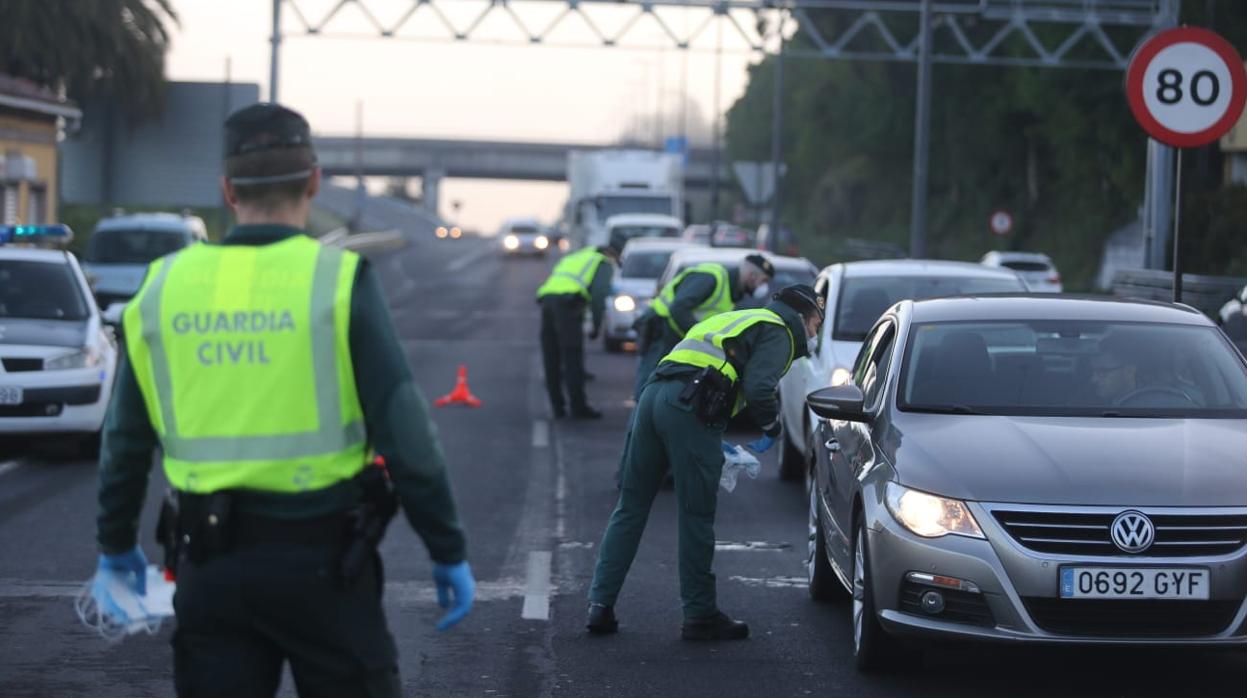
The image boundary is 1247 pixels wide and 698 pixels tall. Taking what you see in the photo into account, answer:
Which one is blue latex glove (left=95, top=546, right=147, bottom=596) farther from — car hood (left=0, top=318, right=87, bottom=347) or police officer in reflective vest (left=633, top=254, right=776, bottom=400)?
car hood (left=0, top=318, right=87, bottom=347)

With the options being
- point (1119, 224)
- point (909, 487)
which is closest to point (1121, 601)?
point (909, 487)

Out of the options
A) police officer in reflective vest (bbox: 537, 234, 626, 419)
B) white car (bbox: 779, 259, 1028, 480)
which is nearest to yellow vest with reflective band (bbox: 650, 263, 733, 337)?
white car (bbox: 779, 259, 1028, 480)

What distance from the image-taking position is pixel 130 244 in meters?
27.6

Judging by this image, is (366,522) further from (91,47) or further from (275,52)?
(91,47)

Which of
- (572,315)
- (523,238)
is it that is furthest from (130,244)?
(523,238)

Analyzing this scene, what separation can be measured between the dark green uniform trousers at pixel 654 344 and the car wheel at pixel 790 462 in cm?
109

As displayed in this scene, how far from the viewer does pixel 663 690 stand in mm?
6945

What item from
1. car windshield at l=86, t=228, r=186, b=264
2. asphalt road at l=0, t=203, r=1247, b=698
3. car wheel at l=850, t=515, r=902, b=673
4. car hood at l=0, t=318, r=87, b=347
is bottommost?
asphalt road at l=0, t=203, r=1247, b=698

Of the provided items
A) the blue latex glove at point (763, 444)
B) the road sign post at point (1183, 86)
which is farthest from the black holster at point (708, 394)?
the road sign post at point (1183, 86)

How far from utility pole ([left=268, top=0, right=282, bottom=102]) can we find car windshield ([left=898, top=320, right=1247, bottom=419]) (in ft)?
92.3

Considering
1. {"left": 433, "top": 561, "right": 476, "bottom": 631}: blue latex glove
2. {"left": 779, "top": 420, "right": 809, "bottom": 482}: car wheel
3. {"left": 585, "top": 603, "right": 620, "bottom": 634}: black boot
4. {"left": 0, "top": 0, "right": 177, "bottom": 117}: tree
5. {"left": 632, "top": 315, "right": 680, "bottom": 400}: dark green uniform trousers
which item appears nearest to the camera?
{"left": 433, "top": 561, "right": 476, "bottom": 631}: blue latex glove

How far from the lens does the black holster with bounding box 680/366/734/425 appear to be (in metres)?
7.82

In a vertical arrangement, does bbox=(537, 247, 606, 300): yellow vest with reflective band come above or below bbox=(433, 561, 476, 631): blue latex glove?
above

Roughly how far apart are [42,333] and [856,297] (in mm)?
6166
